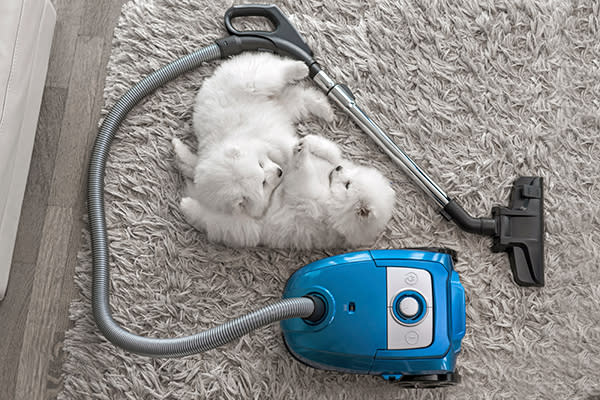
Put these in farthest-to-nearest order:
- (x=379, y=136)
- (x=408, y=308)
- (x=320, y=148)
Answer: (x=379, y=136), (x=320, y=148), (x=408, y=308)

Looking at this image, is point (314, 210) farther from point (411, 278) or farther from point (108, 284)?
point (108, 284)

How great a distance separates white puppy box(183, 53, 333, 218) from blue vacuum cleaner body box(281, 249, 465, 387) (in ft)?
0.97

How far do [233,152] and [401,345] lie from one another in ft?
2.07

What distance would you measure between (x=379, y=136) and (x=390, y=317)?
58 cm

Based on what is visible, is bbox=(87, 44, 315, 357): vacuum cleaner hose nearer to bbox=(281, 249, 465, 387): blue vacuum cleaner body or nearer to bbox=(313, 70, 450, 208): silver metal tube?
bbox=(281, 249, 465, 387): blue vacuum cleaner body

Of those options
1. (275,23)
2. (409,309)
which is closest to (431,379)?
(409,309)

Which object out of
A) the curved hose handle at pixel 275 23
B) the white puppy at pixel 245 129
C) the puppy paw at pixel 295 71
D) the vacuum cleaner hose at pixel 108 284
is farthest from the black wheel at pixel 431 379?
the curved hose handle at pixel 275 23

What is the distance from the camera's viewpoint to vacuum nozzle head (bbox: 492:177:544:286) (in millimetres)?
1467

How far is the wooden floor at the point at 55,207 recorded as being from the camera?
145 centimetres

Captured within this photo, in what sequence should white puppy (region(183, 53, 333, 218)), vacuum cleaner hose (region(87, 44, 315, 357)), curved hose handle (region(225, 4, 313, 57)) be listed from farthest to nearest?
1. curved hose handle (region(225, 4, 313, 57))
2. white puppy (region(183, 53, 333, 218))
3. vacuum cleaner hose (region(87, 44, 315, 357))

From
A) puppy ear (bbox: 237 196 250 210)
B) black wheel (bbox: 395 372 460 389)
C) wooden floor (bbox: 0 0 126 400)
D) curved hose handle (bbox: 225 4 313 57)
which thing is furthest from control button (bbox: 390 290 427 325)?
wooden floor (bbox: 0 0 126 400)

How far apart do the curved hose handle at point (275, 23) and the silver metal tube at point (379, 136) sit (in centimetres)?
13

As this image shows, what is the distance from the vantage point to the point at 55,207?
60.2 inches

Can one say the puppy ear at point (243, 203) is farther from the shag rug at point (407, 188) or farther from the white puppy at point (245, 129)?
the shag rug at point (407, 188)
